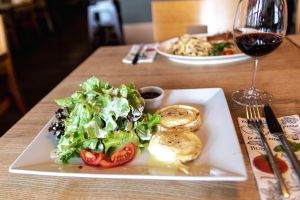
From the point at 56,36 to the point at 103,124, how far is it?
5.10m

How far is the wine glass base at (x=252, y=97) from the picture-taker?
0.76m

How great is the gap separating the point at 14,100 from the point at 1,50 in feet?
1.08

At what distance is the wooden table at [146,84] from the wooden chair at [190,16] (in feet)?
1.46

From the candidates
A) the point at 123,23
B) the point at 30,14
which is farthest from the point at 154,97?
the point at 30,14

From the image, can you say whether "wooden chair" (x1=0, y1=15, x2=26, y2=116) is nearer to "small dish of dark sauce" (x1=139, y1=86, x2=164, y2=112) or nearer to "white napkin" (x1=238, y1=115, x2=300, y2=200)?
"small dish of dark sauce" (x1=139, y1=86, x2=164, y2=112)

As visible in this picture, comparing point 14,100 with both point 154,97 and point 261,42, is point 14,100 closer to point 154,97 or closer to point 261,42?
point 154,97

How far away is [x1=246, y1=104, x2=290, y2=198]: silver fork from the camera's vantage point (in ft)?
1.48

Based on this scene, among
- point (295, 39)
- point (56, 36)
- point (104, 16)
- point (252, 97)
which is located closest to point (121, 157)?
point (252, 97)

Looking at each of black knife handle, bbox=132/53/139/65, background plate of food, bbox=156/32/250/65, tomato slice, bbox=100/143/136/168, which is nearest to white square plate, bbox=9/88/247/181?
tomato slice, bbox=100/143/136/168

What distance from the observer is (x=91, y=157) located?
0.56 metres

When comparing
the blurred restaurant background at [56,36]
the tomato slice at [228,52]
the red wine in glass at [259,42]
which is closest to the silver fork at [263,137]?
the red wine in glass at [259,42]

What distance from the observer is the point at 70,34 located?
537 centimetres

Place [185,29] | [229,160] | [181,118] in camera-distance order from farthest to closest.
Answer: [185,29] < [181,118] < [229,160]

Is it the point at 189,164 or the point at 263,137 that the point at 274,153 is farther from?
the point at 189,164
